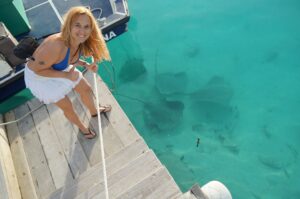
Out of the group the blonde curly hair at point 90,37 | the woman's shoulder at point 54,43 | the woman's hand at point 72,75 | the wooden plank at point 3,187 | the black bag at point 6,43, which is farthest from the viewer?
the black bag at point 6,43

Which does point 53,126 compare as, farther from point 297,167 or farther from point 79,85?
point 297,167

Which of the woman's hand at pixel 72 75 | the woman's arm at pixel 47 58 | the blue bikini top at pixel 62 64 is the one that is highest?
the woman's arm at pixel 47 58

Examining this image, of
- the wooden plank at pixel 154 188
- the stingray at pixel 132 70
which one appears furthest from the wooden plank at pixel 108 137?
the stingray at pixel 132 70

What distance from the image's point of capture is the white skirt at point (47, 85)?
111 inches

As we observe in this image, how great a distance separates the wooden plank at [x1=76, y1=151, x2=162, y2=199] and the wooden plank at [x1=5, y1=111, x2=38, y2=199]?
73cm

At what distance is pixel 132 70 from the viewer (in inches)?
243

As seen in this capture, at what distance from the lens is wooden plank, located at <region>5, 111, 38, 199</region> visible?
3390 millimetres

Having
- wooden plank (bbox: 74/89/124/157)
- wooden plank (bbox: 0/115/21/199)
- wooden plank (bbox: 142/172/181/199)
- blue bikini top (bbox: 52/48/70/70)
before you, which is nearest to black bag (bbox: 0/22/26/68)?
wooden plank (bbox: 0/115/21/199)

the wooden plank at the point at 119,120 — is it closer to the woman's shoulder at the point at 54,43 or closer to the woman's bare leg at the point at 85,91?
the woman's bare leg at the point at 85,91

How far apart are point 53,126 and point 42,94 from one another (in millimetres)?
1173

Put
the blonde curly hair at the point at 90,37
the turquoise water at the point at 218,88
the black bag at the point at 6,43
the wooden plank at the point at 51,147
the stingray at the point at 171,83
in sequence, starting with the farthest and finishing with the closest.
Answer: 1. the stingray at the point at 171,83
2. the turquoise water at the point at 218,88
3. the black bag at the point at 6,43
4. the wooden plank at the point at 51,147
5. the blonde curly hair at the point at 90,37

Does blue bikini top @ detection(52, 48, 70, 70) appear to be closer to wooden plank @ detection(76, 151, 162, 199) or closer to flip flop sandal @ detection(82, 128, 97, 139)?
flip flop sandal @ detection(82, 128, 97, 139)

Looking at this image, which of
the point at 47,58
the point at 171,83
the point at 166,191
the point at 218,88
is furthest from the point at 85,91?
the point at 218,88

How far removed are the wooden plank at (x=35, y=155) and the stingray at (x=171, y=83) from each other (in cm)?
266
